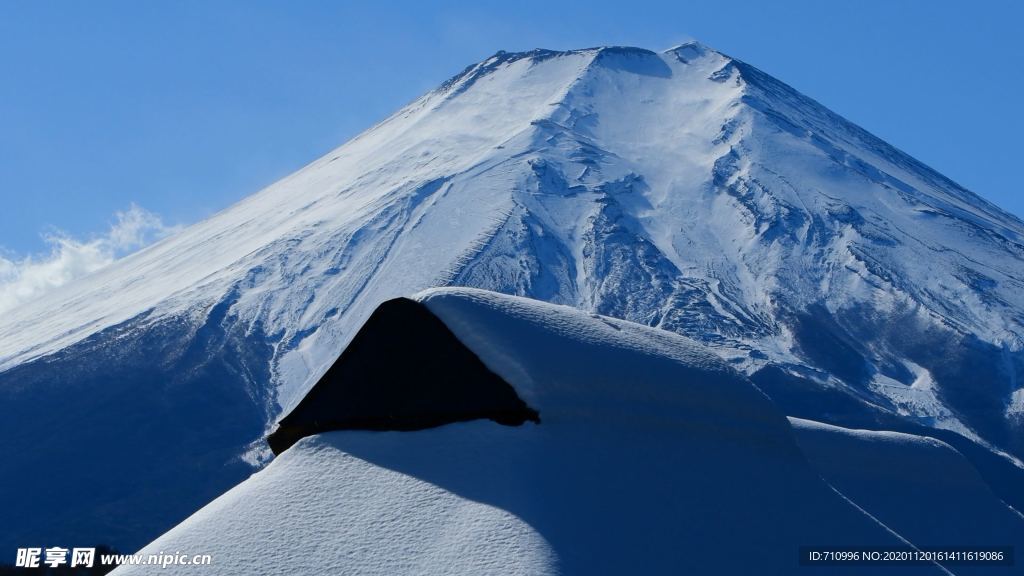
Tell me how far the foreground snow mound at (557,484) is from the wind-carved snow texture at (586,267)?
128ft

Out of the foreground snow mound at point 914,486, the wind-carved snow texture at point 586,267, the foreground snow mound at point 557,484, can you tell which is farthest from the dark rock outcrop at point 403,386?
the wind-carved snow texture at point 586,267

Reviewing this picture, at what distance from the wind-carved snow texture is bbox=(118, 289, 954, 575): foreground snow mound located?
39012 mm

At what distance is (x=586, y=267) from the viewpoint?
78062 millimetres

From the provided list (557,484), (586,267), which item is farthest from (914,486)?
(586,267)

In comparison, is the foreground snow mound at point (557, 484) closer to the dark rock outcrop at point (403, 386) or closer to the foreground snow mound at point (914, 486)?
the dark rock outcrop at point (403, 386)

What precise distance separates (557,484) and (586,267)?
67.5 m

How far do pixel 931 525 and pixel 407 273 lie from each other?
58976mm

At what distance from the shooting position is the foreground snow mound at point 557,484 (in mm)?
9891

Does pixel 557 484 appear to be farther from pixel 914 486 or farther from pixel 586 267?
pixel 586 267

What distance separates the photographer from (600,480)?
A: 11172 millimetres

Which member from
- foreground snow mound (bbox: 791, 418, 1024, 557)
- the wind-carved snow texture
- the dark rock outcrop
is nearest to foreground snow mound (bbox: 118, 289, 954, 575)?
the dark rock outcrop

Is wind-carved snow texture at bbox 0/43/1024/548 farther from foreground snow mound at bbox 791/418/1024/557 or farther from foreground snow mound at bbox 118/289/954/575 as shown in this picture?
foreground snow mound at bbox 118/289/954/575

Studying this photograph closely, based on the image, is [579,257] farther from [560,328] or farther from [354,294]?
[560,328]

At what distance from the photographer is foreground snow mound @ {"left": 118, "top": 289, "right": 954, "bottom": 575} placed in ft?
32.4
